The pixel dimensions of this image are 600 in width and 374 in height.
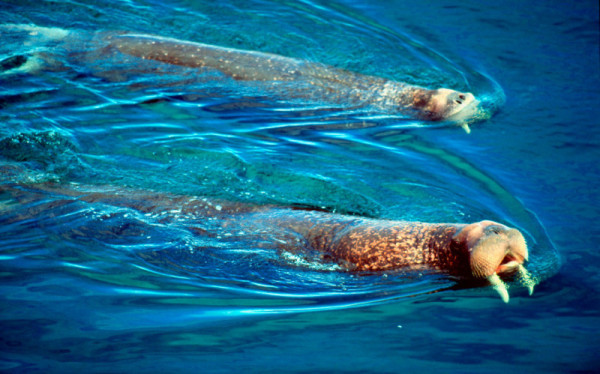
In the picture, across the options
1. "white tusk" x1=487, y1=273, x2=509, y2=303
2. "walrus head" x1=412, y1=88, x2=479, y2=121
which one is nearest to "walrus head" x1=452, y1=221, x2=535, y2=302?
"white tusk" x1=487, y1=273, x2=509, y2=303

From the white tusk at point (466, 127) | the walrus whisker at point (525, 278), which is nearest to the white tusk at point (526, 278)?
the walrus whisker at point (525, 278)

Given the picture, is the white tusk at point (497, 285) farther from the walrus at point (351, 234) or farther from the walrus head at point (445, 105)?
the walrus head at point (445, 105)

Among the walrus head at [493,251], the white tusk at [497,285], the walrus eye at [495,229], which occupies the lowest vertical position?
the white tusk at [497,285]

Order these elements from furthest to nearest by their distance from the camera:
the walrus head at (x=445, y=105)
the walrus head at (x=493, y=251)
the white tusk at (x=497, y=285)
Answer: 1. the walrus head at (x=445, y=105)
2. the white tusk at (x=497, y=285)
3. the walrus head at (x=493, y=251)

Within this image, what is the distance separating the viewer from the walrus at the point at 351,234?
5.27m

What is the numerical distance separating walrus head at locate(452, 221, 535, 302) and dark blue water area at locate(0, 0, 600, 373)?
13cm

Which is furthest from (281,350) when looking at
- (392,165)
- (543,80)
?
(543,80)

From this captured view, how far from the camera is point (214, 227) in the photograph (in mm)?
5988

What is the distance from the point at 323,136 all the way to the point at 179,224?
2605 millimetres

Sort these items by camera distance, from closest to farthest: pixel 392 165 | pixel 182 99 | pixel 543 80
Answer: pixel 392 165
pixel 182 99
pixel 543 80

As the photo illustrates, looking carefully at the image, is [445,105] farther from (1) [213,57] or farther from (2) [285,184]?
(1) [213,57]

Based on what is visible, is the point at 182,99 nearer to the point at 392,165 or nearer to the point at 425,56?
the point at 392,165

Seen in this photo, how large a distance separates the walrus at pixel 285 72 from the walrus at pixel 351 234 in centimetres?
282

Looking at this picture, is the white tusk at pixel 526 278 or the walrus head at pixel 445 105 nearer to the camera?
the white tusk at pixel 526 278
